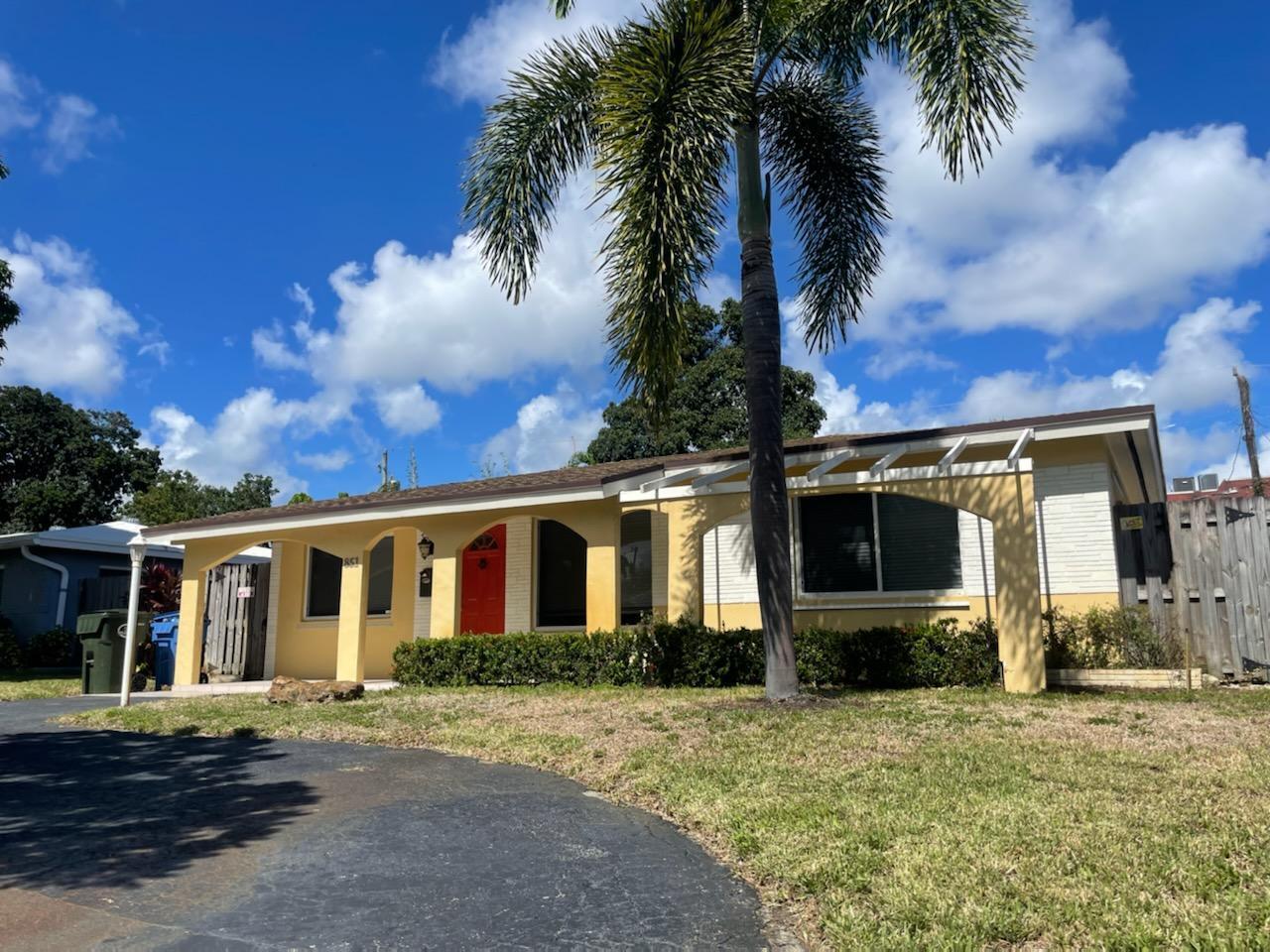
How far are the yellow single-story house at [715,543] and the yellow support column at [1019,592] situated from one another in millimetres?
16

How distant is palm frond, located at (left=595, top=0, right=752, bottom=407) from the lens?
8.66 metres

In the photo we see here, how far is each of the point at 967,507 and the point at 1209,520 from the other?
10.8 feet

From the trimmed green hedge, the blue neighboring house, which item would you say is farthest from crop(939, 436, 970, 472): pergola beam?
the blue neighboring house

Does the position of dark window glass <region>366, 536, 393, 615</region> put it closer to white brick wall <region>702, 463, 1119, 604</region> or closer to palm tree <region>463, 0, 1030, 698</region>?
palm tree <region>463, 0, 1030, 698</region>

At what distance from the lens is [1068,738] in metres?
7.15

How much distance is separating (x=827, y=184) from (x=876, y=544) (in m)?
5.12

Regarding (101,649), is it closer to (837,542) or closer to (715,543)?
(715,543)

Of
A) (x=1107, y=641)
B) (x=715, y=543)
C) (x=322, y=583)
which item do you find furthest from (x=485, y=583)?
(x=1107, y=641)

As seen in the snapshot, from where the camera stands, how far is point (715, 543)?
14.2 meters

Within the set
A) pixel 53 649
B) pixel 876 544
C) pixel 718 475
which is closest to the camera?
pixel 718 475

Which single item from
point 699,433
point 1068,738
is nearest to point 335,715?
point 1068,738

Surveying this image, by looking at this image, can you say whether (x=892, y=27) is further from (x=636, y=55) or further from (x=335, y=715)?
(x=335, y=715)

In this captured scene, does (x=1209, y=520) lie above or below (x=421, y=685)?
above

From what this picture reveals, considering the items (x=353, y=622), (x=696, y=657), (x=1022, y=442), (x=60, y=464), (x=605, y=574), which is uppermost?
(x=60, y=464)
